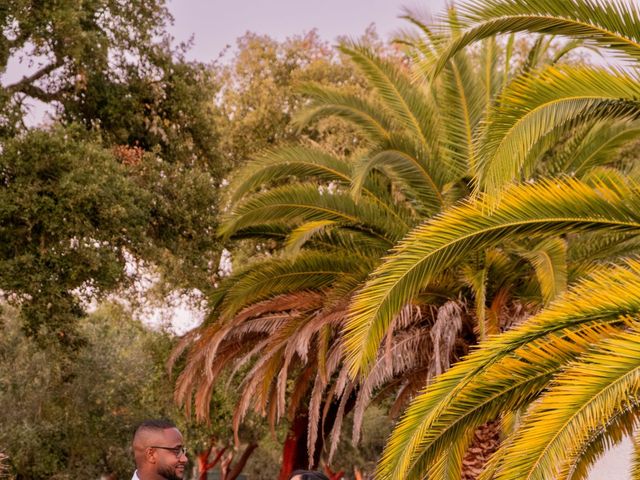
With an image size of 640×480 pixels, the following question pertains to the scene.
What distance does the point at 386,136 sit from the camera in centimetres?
1410

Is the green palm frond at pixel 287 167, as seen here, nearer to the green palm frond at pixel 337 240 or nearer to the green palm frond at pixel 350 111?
the green palm frond at pixel 350 111

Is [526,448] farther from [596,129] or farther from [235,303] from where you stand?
[235,303]

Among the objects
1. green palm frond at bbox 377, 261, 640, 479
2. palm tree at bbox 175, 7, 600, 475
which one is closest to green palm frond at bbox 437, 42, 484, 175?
palm tree at bbox 175, 7, 600, 475

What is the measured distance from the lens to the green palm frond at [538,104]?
7.71 metres

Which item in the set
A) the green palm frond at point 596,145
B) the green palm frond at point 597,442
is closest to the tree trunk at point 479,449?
the green palm frond at point 596,145

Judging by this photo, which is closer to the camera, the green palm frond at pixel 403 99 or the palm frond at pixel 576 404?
the palm frond at pixel 576 404

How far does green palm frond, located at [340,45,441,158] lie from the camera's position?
1399 cm

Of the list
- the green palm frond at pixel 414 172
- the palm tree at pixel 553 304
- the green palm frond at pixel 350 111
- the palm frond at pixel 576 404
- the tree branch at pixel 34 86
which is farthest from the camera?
the tree branch at pixel 34 86

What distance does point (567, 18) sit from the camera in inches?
303

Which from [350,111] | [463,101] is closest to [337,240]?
[350,111]

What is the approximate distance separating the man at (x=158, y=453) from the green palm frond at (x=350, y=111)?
9.31 metres

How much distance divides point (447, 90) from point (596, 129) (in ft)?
7.05

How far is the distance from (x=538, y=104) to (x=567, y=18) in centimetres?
69

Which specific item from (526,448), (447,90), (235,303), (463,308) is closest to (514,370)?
(526,448)
